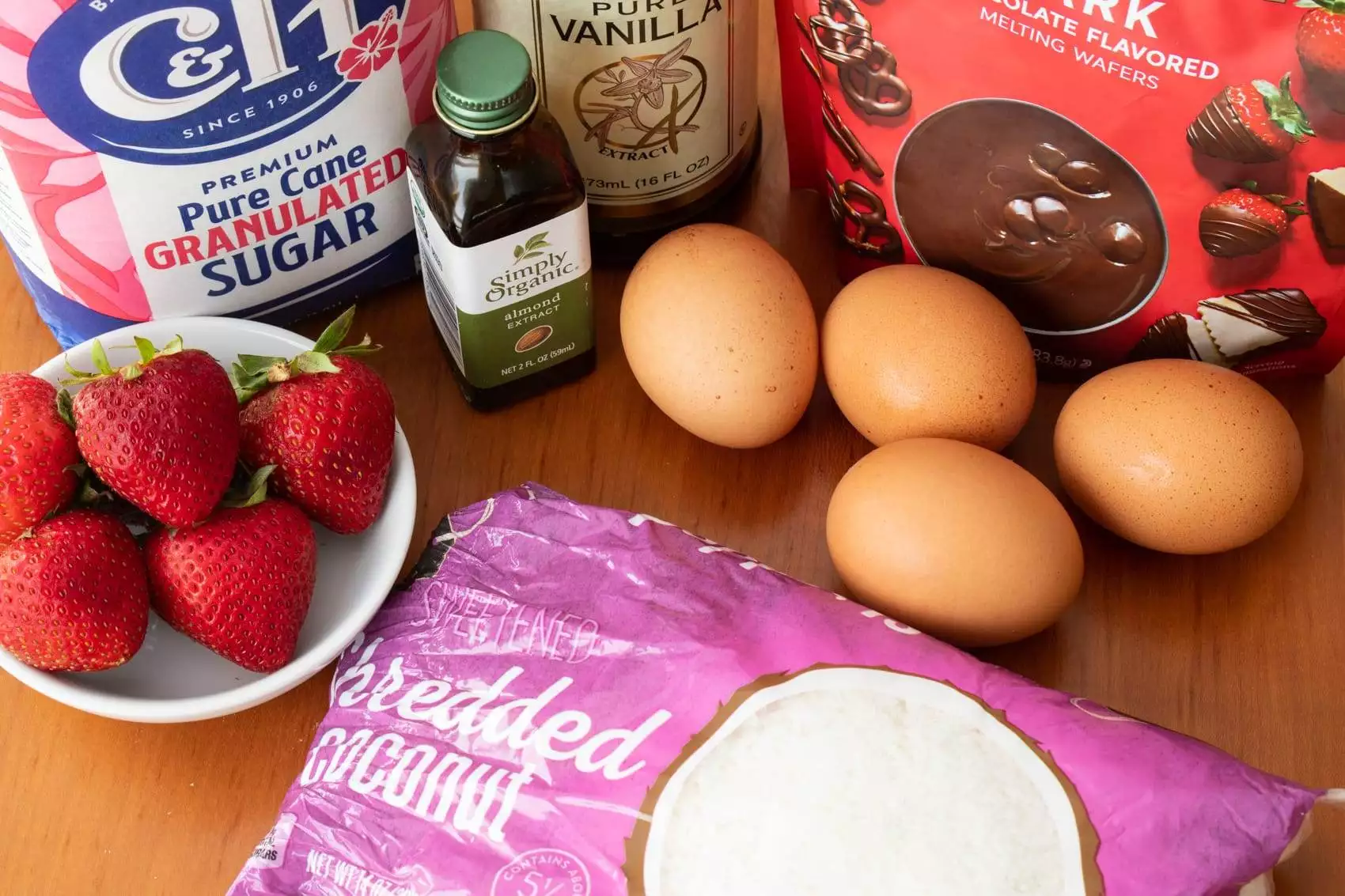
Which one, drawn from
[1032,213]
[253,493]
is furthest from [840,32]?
[253,493]

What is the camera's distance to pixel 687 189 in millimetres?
822

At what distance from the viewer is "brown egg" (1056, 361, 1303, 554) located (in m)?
0.66

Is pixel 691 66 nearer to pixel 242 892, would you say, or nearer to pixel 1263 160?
pixel 1263 160

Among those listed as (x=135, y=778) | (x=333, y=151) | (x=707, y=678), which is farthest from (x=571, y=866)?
(x=333, y=151)

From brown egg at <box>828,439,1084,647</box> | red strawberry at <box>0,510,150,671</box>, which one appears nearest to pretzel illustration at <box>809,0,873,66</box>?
brown egg at <box>828,439,1084,647</box>

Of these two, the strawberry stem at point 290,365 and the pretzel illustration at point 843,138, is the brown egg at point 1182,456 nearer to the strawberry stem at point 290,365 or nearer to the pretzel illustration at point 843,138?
the pretzel illustration at point 843,138

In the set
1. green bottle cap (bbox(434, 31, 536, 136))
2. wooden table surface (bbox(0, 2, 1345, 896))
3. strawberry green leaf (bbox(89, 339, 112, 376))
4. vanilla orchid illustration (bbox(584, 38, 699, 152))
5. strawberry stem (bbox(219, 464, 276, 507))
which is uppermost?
green bottle cap (bbox(434, 31, 536, 136))

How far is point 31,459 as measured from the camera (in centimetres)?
62

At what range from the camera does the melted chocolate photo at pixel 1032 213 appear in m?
0.69

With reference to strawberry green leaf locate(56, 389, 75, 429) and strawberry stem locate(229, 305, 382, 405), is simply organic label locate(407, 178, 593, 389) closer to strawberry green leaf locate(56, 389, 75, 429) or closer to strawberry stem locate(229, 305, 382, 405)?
strawberry stem locate(229, 305, 382, 405)

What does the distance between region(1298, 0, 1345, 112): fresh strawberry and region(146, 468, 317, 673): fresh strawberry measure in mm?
510

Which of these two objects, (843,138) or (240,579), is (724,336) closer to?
(843,138)

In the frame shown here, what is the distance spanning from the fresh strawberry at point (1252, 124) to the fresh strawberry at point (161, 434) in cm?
49

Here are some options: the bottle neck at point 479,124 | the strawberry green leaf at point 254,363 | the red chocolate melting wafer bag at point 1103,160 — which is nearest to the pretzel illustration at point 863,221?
the red chocolate melting wafer bag at point 1103,160
